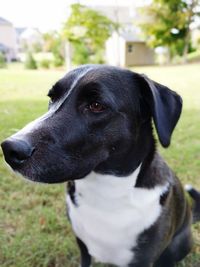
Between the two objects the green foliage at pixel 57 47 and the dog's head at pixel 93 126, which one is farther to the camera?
the green foliage at pixel 57 47

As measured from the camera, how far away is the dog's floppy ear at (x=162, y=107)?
5.32 ft

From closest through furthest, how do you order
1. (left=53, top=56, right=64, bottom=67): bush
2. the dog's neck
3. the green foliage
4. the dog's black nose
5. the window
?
the dog's black nose < the dog's neck < (left=53, top=56, right=64, bottom=67): bush < the green foliage < the window

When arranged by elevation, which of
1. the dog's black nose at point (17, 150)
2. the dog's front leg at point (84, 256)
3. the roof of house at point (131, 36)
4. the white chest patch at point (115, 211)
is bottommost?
the roof of house at point (131, 36)

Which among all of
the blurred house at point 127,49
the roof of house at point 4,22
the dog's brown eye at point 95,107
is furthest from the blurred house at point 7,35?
the dog's brown eye at point 95,107

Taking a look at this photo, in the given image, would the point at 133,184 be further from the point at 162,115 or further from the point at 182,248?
the point at 182,248

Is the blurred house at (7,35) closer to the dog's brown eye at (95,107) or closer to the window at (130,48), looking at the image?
the window at (130,48)

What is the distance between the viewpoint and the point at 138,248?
1991 mm

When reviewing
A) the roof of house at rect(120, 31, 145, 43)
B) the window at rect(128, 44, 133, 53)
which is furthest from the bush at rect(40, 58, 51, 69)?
the roof of house at rect(120, 31, 145, 43)

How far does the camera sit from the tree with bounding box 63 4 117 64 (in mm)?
25500

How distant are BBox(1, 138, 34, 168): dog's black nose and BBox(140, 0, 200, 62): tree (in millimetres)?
24780

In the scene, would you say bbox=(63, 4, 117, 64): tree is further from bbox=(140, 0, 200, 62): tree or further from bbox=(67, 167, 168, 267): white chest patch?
bbox=(67, 167, 168, 267): white chest patch

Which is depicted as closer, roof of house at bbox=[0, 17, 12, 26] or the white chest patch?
the white chest patch

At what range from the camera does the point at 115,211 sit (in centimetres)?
191

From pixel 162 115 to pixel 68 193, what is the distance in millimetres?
830
